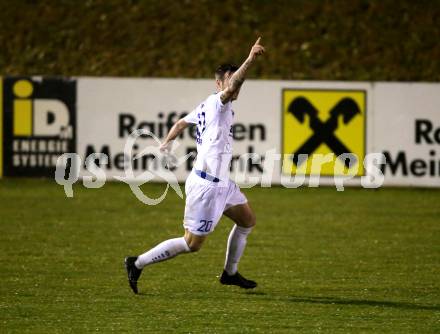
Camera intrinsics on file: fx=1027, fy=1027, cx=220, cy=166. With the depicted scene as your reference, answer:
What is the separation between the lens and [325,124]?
1941 centimetres

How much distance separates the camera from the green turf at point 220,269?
319 inches

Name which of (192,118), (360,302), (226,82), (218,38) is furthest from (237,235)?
(218,38)

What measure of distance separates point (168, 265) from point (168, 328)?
3503mm

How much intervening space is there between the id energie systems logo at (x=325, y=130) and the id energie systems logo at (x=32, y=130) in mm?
4190

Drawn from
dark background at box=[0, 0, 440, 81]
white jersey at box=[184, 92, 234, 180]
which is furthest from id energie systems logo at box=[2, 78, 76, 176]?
white jersey at box=[184, 92, 234, 180]

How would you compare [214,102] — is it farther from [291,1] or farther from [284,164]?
[291,1]

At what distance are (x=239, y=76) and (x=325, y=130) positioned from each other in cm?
1093

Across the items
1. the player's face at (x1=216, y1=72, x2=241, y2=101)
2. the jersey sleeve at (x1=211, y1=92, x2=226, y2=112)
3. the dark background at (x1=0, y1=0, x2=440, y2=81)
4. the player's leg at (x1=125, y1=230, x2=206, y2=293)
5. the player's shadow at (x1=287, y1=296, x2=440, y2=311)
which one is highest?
the dark background at (x1=0, y1=0, x2=440, y2=81)

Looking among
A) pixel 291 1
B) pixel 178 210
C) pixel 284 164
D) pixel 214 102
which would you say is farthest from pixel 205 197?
pixel 291 1

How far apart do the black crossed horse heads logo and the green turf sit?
1.37 m

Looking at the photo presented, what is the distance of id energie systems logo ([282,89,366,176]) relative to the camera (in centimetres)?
1925

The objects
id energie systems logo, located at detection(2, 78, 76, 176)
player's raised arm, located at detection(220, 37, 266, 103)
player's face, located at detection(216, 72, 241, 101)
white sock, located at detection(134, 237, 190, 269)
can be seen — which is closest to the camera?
player's raised arm, located at detection(220, 37, 266, 103)

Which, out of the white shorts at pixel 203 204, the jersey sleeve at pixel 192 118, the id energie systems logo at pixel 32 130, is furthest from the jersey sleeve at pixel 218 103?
the id energie systems logo at pixel 32 130

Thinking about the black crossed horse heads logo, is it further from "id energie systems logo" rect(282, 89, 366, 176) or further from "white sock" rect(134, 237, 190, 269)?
"white sock" rect(134, 237, 190, 269)
